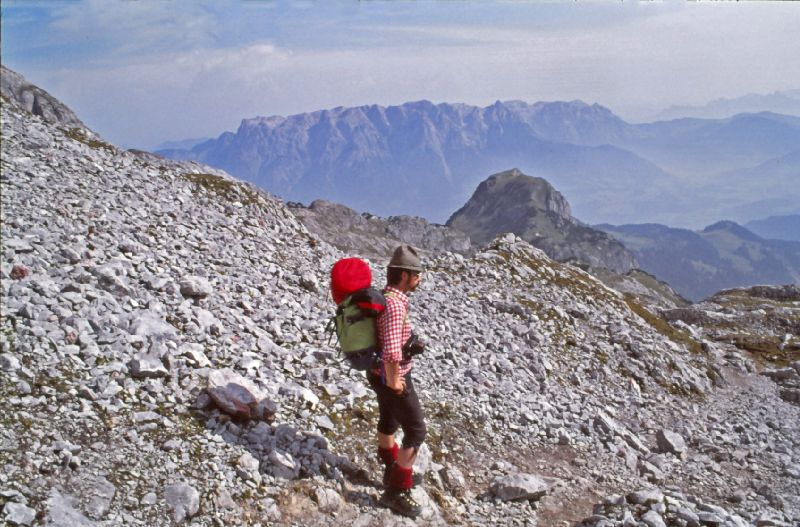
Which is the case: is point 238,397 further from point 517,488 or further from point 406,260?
point 517,488

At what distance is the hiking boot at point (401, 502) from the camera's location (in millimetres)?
9414

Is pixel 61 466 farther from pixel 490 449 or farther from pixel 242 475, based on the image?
pixel 490 449

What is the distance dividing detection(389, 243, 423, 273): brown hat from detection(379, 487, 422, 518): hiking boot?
3849 mm

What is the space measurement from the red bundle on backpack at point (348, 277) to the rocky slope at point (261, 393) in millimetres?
2933

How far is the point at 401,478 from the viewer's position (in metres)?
9.47

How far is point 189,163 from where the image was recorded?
156 m

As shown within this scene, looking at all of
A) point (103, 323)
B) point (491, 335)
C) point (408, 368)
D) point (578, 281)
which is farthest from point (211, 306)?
point (578, 281)

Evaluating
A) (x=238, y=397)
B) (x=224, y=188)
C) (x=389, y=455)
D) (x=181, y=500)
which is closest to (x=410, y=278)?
(x=389, y=455)

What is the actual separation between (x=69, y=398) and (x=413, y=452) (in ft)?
18.8

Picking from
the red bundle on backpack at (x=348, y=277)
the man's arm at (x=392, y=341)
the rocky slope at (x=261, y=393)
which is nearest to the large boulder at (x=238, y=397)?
the rocky slope at (x=261, y=393)

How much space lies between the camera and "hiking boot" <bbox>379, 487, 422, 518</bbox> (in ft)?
30.9

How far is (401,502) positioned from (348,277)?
395 centimetres

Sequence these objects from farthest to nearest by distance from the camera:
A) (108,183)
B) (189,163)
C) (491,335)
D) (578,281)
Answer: (189,163) < (578,281) < (491,335) < (108,183)

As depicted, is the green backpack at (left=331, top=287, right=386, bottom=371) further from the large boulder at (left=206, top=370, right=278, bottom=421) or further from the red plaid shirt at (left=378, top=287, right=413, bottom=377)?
the large boulder at (left=206, top=370, right=278, bottom=421)
